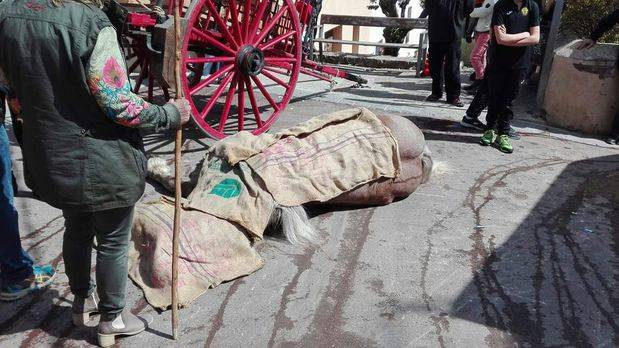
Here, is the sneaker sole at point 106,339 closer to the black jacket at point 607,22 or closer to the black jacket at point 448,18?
the black jacket at point 607,22

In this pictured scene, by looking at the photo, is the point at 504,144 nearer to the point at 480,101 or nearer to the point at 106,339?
the point at 480,101

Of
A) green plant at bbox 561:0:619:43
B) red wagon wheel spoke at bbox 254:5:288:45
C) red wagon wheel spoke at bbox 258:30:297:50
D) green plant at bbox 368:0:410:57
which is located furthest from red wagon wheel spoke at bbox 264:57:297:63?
green plant at bbox 368:0:410:57

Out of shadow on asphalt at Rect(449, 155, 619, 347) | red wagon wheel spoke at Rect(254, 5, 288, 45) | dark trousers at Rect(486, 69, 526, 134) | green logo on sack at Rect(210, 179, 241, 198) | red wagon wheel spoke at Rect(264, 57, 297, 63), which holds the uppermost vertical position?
red wagon wheel spoke at Rect(254, 5, 288, 45)

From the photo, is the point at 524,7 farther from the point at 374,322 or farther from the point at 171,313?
the point at 171,313

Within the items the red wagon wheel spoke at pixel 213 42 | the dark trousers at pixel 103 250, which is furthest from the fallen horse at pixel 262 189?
the red wagon wheel spoke at pixel 213 42

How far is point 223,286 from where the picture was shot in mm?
2918

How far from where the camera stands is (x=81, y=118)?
79.7 inches

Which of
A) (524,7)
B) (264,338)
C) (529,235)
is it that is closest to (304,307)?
(264,338)

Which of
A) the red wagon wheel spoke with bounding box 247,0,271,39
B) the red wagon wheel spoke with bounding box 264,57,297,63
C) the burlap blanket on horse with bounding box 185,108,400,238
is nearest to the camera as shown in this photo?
the burlap blanket on horse with bounding box 185,108,400,238

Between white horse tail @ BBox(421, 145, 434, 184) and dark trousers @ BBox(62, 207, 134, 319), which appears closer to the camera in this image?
dark trousers @ BBox(62, 207, 134, 319)

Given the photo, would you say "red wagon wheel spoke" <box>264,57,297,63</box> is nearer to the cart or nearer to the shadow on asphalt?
the cart

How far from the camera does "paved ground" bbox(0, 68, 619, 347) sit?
2.54m

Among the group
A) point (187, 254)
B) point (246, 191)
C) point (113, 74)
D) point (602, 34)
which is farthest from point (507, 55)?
point (113, 74)

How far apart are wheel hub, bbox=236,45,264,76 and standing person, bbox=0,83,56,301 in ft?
7.95
